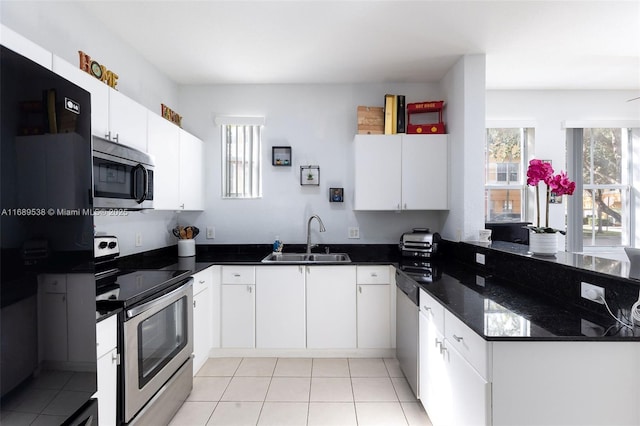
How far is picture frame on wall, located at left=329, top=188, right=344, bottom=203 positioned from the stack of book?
29.3 inches

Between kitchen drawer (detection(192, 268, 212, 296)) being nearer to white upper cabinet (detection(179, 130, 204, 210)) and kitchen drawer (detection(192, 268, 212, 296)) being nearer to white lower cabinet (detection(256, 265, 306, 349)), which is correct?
white lower cabinet (detection(256, 265, 306, 349))

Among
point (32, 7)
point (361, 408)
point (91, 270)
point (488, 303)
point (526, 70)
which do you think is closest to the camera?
point (91, 270)

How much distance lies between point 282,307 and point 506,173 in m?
2.97

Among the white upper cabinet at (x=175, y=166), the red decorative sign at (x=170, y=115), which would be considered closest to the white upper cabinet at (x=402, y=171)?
the white upper cabinet at (x=175, y=166)

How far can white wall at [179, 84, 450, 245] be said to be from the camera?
10.9 ft

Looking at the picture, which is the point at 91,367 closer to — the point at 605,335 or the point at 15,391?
the point at 15,391

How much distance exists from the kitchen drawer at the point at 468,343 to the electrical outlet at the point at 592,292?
2.04ft

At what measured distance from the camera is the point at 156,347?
1.80 meters

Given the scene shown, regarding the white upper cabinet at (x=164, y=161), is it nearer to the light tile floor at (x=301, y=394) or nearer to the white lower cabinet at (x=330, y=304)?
the white lower cabinet at (x=330, y=304)

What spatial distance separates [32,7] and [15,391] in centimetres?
198

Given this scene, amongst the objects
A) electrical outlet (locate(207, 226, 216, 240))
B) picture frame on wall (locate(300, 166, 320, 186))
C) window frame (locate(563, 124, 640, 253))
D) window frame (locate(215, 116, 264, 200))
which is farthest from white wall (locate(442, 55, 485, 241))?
electrical outlet (locate(207, 226, 216, 240))

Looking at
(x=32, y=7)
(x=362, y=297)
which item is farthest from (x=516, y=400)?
(x=32, y=7)

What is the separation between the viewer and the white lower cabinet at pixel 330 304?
9.07 feet

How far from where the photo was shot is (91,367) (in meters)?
1.03
